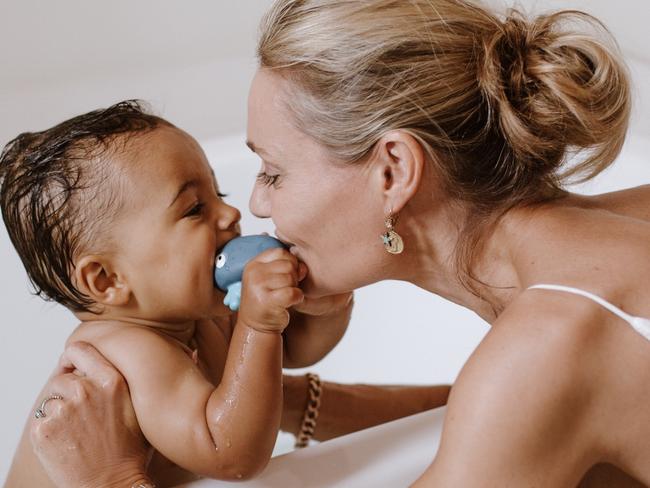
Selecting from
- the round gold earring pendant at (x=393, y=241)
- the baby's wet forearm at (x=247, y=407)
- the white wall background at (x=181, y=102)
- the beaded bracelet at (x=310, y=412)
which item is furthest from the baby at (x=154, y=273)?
the white wall background at (x=181, y=102)

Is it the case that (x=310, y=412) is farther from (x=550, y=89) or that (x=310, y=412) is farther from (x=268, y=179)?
(x=550, y=89)

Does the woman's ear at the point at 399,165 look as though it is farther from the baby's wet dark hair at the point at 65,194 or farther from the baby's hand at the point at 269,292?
the baby's wet dark hair at the point at 65,194

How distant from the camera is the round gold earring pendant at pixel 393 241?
117 cm

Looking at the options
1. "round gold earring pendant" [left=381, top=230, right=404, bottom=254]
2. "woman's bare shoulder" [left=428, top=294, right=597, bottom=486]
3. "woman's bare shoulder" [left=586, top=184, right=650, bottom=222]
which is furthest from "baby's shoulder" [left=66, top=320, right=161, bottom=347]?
"woman's bare shoulder" [left=586, top=184, right=650, bottom=222]

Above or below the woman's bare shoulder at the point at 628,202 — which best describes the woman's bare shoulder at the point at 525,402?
below

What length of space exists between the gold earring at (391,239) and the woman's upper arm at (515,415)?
0.71 ft

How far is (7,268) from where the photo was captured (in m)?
2.03

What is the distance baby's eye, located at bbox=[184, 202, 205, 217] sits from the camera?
1315mm

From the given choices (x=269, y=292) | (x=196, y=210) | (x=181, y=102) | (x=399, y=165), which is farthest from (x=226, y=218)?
(x=181, y=102)

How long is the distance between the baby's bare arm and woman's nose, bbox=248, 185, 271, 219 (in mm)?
139

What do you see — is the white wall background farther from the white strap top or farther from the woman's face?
the white strap top

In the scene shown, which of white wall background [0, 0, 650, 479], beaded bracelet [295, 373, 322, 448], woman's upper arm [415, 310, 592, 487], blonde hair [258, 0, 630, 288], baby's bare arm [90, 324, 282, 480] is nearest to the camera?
woman's upper arm [415, 310, 592, 487]

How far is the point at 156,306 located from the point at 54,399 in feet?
0.58

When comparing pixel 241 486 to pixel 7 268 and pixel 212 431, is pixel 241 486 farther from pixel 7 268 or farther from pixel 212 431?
pixel 7 268
